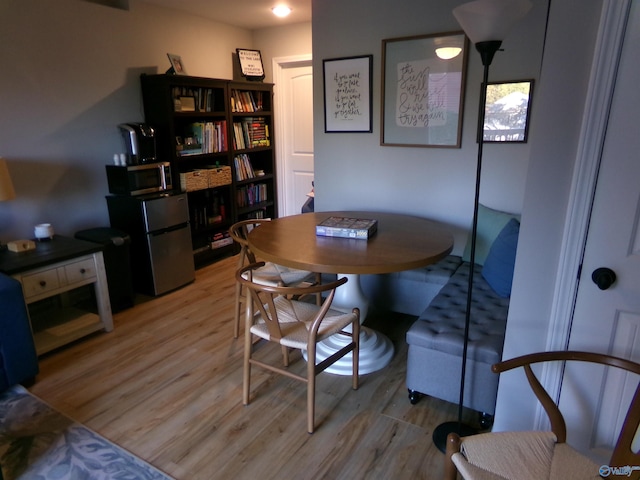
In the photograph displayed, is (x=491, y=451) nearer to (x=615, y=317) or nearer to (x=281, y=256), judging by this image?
(x=615, y=317)

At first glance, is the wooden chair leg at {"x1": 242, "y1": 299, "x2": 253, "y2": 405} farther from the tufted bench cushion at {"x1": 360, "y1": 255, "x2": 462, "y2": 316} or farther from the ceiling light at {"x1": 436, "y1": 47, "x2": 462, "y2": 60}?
the ceiling light at {"x1": 436, "y1": 47, "x2": 462, "y2": 60}

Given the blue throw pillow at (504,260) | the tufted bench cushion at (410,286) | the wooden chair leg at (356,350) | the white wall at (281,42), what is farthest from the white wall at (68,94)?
the blue throw pillow at (504,260)

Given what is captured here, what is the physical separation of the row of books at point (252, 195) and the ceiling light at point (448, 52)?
8.67 ft

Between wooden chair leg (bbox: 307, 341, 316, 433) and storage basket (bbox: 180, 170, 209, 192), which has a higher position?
storage basket (bbox: 180, 170, 209, 192)

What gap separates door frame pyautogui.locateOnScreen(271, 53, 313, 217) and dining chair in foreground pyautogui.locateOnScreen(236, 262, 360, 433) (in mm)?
3177

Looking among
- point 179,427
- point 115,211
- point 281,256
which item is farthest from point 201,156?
point 179,427

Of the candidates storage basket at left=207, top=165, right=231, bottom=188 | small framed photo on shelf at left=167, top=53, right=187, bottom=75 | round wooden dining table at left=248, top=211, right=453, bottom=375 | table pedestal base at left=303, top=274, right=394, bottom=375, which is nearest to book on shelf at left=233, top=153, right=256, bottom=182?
storage basket at left=207, top=165, right=231, bottom=188

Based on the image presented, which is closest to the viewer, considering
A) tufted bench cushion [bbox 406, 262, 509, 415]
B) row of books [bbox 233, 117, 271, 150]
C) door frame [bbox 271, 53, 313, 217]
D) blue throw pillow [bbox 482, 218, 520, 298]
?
tufted bench cushion [bbox 406, 262, 509, 415]

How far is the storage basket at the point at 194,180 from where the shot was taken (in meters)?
3.80

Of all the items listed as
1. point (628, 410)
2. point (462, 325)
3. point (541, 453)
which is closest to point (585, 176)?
point (628, 410)

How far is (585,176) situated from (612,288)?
0.38 m

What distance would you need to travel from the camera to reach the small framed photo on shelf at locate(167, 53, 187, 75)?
147 inches

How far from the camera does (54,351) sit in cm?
264

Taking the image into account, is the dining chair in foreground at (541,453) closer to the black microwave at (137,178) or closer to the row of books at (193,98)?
the black microwave at (137,178)
